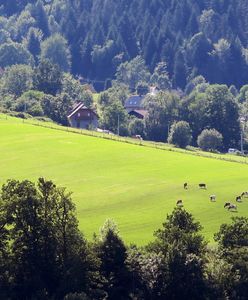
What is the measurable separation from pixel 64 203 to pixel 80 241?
6.96ft

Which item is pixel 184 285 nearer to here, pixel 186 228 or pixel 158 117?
pixel 186 228

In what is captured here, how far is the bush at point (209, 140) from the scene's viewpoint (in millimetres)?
134250

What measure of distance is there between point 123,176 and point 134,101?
97.2 m

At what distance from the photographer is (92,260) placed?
5588 centimetres

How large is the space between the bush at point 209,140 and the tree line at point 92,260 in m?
77.0

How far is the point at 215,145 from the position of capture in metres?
136

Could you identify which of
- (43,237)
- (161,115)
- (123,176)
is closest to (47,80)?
(161,115)

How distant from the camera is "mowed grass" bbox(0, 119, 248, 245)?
232 feet

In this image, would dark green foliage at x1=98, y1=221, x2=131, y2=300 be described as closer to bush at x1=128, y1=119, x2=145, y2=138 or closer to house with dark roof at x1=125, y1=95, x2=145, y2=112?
bush at x1=128, y1=119, x2=145, y2=138

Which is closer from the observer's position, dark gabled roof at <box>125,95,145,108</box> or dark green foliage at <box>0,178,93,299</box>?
dark green foliage at <box>0,178,93,299</box>

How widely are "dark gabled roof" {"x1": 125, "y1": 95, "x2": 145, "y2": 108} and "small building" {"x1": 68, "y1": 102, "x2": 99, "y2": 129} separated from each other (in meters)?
32.7

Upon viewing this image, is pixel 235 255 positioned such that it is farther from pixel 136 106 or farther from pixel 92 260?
pixel 136 106

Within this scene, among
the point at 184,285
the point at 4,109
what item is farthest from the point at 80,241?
the point at 4,109

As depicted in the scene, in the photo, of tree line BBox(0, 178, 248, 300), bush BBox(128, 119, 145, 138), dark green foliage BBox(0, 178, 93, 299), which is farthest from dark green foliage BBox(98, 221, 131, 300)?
bush BBox(128, 119, 145, 138)
